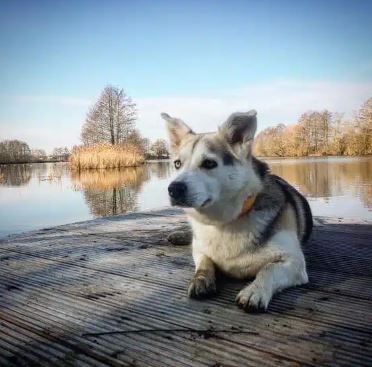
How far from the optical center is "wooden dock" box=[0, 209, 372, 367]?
2.06 metres

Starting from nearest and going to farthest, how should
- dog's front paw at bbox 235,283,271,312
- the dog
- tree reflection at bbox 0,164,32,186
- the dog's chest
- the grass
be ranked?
dog's front paw at bbox 235,283,271,312 < the dog < the dog's chest < tree reflection at bbox 0,164,32,186 < the grass

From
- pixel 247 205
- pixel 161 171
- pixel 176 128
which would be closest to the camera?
pixel 247 205

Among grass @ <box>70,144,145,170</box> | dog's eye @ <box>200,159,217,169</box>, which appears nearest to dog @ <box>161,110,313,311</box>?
dog's eye @ <box>200,159,217,169</box>

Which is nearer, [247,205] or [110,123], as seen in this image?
[247,205]

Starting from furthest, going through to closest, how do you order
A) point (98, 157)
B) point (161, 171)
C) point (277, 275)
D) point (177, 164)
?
1. point (161, 171)
2. point (98, 157)
3. point (177, 164)
4. point (277, 275)

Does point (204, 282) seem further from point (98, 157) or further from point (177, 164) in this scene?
point (98, 157)

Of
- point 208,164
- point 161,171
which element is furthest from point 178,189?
point 161,171

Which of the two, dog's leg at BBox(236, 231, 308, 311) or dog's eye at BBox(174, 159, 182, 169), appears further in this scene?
dog's eye at BBox(174, 159, 182, 169)

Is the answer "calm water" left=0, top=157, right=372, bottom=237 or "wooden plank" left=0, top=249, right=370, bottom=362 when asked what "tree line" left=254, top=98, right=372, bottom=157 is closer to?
"calm water" left=0, top=157, right=372, bottom=237

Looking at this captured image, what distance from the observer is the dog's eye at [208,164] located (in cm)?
323

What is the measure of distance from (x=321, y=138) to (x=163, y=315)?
65806 mm

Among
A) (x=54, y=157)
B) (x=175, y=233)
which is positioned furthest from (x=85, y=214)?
(x=54, y=157)

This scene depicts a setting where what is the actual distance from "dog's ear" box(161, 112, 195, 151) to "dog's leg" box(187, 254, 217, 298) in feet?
4.61

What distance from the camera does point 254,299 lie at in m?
2.59
